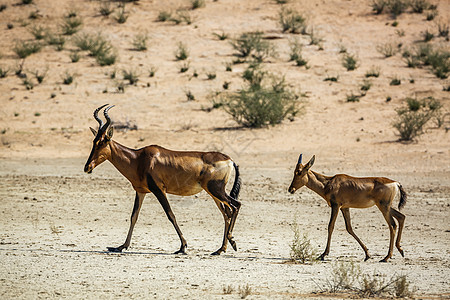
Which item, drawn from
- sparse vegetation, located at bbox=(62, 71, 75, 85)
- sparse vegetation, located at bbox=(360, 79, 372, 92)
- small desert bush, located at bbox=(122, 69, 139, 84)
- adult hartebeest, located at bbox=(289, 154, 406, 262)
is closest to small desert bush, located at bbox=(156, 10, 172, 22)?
small desert bush, located at bbox=(122, 69, 139, 84)

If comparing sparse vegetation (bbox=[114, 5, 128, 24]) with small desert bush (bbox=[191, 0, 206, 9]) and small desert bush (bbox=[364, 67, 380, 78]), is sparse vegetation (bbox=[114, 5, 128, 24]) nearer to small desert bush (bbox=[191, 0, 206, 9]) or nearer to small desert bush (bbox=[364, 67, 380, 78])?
small desert bush (bbox=[191, 0, 206, 9])

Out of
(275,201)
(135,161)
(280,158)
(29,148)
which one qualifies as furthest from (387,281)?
(29,148)

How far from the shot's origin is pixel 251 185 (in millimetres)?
17641

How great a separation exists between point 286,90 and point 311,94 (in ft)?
3.67

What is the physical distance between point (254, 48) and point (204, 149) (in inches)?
458

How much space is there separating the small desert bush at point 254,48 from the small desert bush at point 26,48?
367 inches

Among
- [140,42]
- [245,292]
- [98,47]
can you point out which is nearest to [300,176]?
[245,292]

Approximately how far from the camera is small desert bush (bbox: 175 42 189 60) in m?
31.9

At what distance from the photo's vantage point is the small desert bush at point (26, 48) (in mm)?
31875

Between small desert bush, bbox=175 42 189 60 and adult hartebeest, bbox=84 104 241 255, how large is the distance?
2141 centimetres

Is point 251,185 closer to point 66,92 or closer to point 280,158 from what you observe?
point 280,158

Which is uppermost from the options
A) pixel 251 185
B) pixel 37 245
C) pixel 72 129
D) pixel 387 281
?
pixel 387 281

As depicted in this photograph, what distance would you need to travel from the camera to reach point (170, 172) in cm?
1069

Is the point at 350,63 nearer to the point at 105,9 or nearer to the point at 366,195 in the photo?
the point at 105,9
